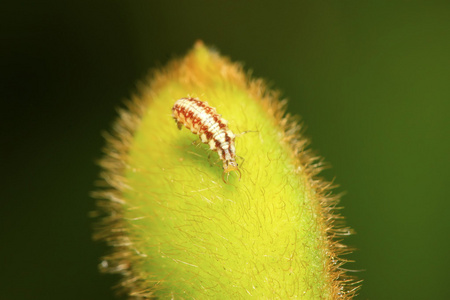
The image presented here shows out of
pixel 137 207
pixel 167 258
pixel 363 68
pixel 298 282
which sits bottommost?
pixel 298 282

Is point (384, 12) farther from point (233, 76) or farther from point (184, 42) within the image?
point (233, 76)

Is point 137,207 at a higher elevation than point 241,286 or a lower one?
higher

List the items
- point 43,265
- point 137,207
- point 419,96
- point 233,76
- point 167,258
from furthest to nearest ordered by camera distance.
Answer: point 43,265 → point 419,96 → point 233,76 → point 137,207 → point 167,258

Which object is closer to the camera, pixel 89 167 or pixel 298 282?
pixel 298 282

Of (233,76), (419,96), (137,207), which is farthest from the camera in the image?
(419,96)

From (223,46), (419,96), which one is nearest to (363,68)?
(419,96)

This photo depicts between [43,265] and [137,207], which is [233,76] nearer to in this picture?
[137,207]
